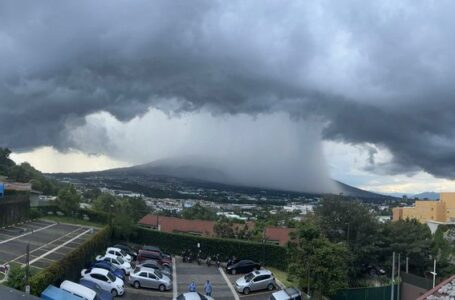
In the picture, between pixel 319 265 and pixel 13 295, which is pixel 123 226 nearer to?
pixel 319 265

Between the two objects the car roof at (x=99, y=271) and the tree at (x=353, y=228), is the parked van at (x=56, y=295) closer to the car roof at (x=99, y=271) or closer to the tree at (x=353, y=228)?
the car roof at (x=99, y=271)

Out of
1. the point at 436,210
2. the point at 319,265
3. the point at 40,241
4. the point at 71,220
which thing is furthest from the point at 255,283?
the point at 436,210

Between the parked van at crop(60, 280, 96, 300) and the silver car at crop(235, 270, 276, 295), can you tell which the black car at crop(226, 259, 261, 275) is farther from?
the parked van at crop(60, 280, 96, 300)

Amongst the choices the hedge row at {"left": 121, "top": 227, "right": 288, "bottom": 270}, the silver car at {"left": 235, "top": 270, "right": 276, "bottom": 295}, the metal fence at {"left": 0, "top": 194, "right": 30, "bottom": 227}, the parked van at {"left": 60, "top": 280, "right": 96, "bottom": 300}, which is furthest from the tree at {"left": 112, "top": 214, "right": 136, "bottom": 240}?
the parked van at {"left": 60, "top": 280, "right": 96, "bottom": 300}

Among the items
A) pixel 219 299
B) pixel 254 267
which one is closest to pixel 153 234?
pixel 254 267

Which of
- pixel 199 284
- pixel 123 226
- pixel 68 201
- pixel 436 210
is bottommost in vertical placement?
pixel 199 284
